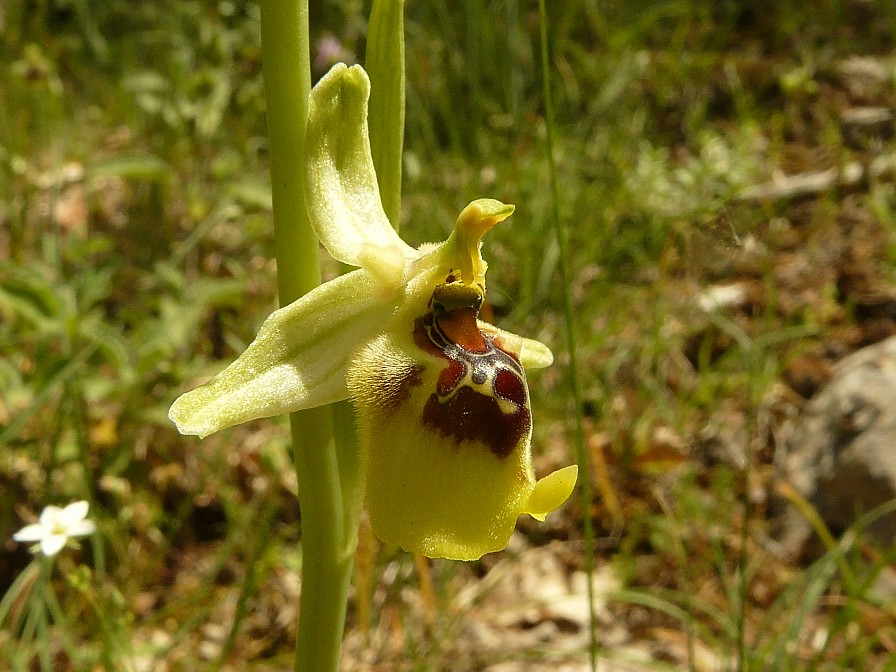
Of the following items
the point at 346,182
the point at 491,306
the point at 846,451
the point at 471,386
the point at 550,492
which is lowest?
the point at 846,451

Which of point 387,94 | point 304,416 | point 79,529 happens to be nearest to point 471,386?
point 304,416

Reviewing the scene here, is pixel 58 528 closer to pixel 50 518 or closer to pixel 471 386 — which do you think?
pixel 50 518

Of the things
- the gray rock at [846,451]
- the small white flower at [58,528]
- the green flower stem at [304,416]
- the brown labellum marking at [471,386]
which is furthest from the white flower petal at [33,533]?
the gray rock at [846,451]

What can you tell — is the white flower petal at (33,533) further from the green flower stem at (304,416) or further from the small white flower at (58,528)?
the green flower stem at (304,416)

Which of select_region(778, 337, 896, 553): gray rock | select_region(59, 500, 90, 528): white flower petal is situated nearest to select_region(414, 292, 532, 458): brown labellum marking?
select_region(59, 500, 90, 528): white flower petal

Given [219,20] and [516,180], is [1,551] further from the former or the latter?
[219,20]
